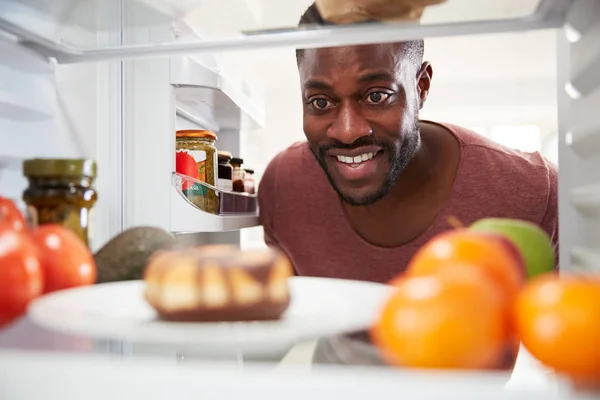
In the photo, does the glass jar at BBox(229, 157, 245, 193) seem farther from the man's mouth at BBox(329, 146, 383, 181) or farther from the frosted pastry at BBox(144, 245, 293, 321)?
the frosted pastry at BBox(144, 245, 293, 321)

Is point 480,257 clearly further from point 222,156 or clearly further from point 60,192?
point 222,156

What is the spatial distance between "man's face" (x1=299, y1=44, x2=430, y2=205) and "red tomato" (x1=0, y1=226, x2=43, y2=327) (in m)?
0.92

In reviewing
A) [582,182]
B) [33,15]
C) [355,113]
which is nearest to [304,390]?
[582,182]

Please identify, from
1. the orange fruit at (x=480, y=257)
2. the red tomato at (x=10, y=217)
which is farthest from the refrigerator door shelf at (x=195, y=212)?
the orange fruit at (x=480, y=257)

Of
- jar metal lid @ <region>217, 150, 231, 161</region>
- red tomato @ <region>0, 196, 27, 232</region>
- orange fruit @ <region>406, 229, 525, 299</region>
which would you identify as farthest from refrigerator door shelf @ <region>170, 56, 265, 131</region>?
orange fruit @ <region>406, 229, 525, 299</region>

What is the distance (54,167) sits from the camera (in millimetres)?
637

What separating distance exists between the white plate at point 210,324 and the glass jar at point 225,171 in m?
0.83

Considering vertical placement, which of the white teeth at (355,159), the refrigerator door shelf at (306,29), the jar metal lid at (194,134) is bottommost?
the white teeth at (355,159)

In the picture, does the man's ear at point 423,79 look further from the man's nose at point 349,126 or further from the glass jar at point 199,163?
the glass jar at point 199,163

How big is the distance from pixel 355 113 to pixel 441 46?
2.81 metres

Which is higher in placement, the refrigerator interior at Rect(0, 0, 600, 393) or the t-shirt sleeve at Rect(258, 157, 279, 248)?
the refrigerator interior at Rect(0, 0, 600, 393)

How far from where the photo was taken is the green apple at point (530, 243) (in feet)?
1.85

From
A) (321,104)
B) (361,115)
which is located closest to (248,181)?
(321,104)

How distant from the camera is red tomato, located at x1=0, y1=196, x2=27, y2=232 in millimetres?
594
